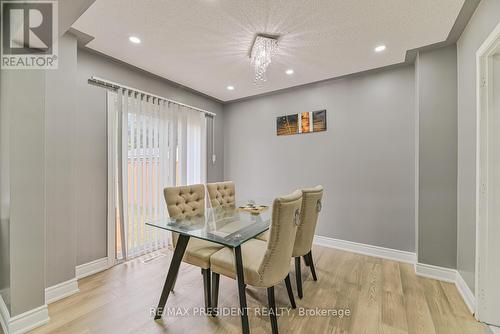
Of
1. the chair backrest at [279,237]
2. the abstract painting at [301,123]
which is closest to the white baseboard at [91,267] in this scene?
the chair backrest at [279,237]

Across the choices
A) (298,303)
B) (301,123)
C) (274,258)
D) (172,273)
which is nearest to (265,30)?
(301,123)

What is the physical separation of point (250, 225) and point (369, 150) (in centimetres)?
206

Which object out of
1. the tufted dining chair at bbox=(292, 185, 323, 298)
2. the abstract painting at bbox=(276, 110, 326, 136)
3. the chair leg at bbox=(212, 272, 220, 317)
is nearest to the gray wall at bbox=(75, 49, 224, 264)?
the chair leg at bbox=(212, 272, 220, 317)

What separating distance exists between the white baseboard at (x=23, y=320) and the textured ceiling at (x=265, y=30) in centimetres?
242

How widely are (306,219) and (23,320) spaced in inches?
92.4

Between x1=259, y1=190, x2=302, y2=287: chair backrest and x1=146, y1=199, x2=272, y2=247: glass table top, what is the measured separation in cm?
23

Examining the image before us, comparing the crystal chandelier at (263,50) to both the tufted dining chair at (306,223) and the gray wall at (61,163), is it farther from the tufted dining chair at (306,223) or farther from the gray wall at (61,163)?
the gray wall at (61,163)

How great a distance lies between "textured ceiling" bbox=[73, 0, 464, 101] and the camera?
1.66 m

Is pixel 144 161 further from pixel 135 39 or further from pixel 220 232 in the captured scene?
pixel 220 232

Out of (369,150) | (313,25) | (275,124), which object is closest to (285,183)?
(275,124)

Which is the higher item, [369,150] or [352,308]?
[369,150]

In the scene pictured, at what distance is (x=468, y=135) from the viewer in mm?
1877

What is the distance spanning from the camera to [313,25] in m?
1.87

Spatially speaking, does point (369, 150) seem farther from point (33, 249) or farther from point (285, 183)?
point (33, 249)
